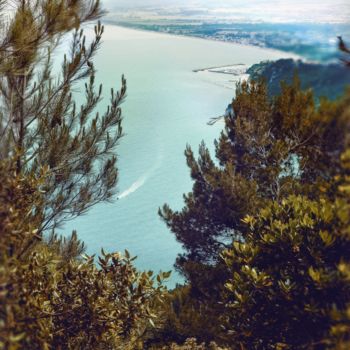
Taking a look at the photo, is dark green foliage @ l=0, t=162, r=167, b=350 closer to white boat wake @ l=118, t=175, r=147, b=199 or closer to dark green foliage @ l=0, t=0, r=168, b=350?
dark green foliage @ l=0, t=0, r=168, b=350

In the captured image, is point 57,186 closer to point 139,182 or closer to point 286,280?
point 286,280

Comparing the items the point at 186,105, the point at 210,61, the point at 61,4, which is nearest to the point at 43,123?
the point at 61,4

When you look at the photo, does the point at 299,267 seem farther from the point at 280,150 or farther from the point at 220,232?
the point at 220,232

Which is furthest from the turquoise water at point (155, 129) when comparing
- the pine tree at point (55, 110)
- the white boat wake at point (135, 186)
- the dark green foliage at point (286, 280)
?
the dark green foliage at point (286, 280)

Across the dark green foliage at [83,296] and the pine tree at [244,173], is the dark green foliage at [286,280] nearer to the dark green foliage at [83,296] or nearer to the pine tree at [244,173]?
the dark green foliage at [83,296]

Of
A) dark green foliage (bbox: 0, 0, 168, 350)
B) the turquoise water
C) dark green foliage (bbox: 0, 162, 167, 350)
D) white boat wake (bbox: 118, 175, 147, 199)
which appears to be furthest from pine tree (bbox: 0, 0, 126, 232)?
white boat wake (bbox: 118, 175, 147, 199)
